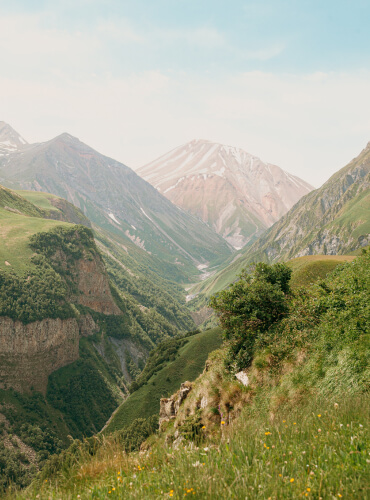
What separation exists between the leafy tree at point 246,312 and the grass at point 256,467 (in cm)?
1705

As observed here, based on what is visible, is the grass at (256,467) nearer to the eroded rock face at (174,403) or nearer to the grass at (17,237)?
the eroded rock face at (174,403)

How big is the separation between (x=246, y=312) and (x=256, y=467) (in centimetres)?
2324

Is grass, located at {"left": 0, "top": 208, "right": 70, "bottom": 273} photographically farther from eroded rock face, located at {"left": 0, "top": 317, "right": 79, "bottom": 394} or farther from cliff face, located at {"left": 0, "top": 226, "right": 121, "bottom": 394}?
eroded rock face, located at {"left": 0, "top": 317, "right": 79, "bottom": 394}

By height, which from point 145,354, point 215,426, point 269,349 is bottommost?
point 145,354

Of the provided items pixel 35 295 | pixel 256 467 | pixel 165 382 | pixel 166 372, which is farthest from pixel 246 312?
pixel 35 295

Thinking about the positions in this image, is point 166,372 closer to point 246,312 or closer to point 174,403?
point 174,403

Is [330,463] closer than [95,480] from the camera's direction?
Yes

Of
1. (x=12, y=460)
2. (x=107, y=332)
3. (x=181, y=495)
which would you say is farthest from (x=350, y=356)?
(x=107, y=332)

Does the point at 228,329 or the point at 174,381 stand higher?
the point at 228,329

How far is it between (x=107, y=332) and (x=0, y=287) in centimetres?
6552

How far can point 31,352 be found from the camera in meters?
117

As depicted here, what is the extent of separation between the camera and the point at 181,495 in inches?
257

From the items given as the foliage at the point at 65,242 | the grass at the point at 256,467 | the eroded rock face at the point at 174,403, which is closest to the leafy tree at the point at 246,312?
the eroded rock face at the point at 174,403

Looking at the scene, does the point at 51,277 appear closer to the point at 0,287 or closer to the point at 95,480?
the point at 0,287
